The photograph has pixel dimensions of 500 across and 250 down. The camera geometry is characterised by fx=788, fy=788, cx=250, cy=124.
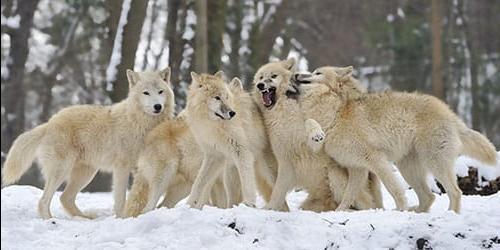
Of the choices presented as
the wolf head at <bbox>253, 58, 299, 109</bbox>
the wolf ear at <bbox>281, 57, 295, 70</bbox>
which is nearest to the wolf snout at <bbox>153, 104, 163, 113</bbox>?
the wolf head at <bbox>253, 58, 299, 109</bbox>

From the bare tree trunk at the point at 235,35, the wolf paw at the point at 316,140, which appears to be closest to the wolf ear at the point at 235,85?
the wolf paw at the point at 316,140

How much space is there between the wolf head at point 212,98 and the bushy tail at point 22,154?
203cm

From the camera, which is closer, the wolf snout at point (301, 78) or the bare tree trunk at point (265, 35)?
the wolf snout at point (301, 78)

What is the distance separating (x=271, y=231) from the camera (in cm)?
632

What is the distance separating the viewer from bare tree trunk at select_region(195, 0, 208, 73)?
13883 mm

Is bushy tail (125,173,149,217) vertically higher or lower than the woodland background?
lower

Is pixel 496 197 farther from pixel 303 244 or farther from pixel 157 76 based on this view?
pixel 157 76

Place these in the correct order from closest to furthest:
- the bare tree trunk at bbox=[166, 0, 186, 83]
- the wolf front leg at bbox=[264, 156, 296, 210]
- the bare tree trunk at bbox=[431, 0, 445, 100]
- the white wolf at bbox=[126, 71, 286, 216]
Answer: the wolf front leg at bbox=[264, 156, 296, 210], the white wolf at bbox=[126, 71, 286, 216], the bare tree trunk at bbox=[166, 0, 186, 83], the bare tree trunk at bbox=[431, 0, 445, 100]

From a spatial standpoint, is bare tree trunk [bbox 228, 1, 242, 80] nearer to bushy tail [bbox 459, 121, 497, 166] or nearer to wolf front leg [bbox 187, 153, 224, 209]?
wolf front leg [bbox 187, 153, 224, 209]

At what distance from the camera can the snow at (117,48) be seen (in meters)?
12.8

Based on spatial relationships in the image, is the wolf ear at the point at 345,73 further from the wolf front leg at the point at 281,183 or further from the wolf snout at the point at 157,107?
the wolf snout at the point at 157,107

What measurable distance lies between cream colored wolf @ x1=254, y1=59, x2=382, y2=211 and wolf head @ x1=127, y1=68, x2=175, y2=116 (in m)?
1.20

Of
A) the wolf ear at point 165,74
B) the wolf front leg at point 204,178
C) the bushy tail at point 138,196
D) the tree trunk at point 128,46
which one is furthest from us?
the tree trunk at point 128,46

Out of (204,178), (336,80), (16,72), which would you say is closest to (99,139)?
(204,178)
